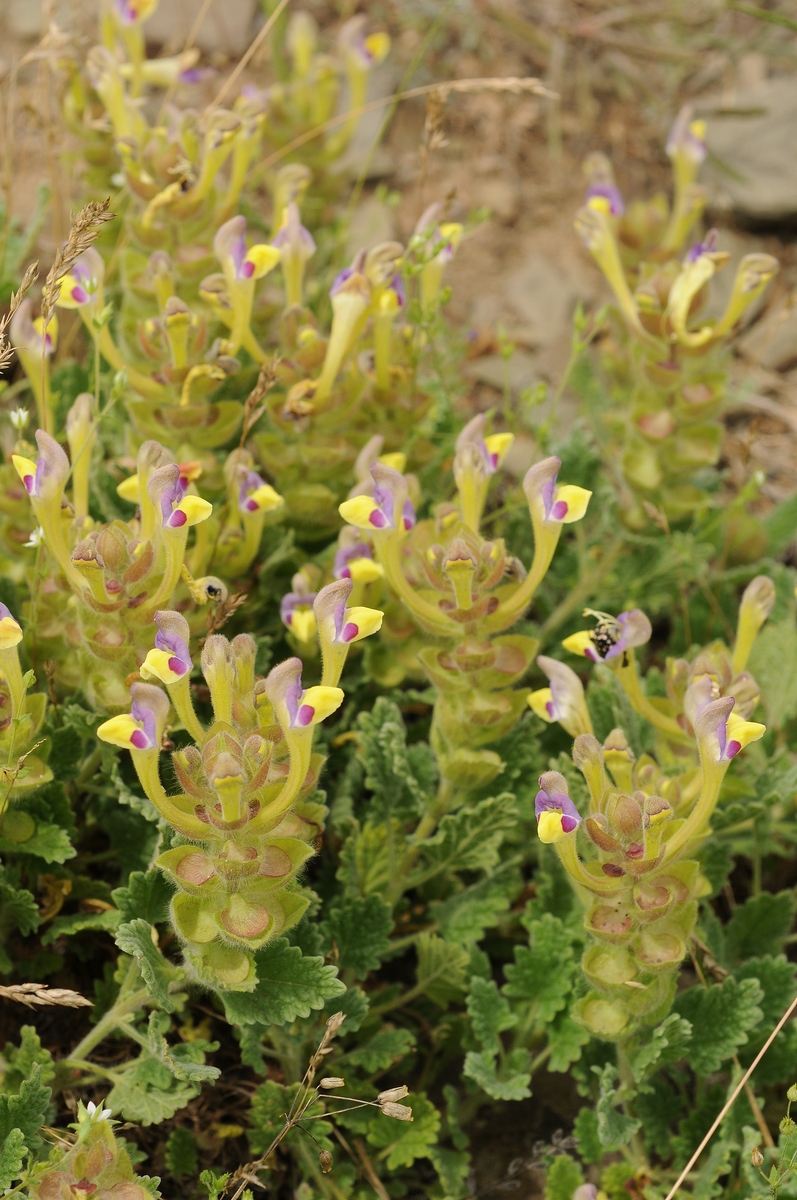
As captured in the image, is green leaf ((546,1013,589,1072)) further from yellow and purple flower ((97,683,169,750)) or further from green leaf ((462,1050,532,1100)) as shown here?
yellow and purple flower ((97,683,169,750))

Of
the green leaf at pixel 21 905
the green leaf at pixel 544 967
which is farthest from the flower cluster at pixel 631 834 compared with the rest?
the green leaf at pixel 21 905

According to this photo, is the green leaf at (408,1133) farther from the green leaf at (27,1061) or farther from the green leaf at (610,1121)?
the green leaf at (27,1061)

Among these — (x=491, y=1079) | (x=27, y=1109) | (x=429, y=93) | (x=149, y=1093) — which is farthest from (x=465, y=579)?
(x=429, y=93)

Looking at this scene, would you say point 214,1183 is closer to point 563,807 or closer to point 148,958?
point 148,958

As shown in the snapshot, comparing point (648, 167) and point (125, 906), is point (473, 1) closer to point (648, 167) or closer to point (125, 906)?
point (648, 167)

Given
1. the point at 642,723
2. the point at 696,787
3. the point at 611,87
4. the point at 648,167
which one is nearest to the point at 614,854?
the point at 696,787

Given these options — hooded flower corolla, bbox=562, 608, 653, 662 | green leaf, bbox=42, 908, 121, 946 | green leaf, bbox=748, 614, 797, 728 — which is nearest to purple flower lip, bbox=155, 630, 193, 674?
green leaf, bbox=42, 908, 121, 946
